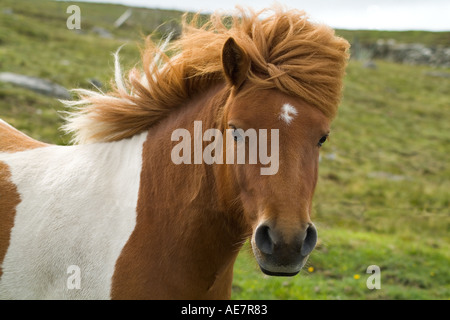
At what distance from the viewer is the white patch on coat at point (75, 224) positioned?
301cm

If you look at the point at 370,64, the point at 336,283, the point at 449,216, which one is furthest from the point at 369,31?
the point at 336,283

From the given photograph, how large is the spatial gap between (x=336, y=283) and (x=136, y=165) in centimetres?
556

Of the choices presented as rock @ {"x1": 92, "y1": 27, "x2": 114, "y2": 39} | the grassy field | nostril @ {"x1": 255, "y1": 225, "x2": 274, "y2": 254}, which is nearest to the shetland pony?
nostril @ {"x1": 255, "y1": 225, "x2": 274, "y2": 254}

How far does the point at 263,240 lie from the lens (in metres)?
2.58

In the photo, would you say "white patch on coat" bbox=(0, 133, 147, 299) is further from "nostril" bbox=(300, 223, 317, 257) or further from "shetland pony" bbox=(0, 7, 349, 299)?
"nostril" bbox=(300, 223, 317, 257)

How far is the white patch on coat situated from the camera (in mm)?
3008

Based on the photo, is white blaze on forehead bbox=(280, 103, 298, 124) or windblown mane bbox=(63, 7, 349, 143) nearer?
white blaze on forehead bbox=(280, 103, 298, 124)

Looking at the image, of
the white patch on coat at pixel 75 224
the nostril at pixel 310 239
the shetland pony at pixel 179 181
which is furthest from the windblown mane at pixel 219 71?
the nostril at pixel 310 239

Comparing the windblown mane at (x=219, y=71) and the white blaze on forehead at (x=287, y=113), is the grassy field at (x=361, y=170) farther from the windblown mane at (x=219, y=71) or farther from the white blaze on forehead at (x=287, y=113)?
the white blaze on forehead at (x=287, y=113)

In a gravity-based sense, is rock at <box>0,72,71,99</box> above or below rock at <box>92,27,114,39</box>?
below

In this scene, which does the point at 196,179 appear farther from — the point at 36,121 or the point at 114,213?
the point at 36,121

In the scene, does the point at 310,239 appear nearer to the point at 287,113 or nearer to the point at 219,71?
the point at 287,113

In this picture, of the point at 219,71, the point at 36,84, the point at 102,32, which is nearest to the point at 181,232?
the point at 219,71

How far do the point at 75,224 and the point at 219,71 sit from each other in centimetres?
150
